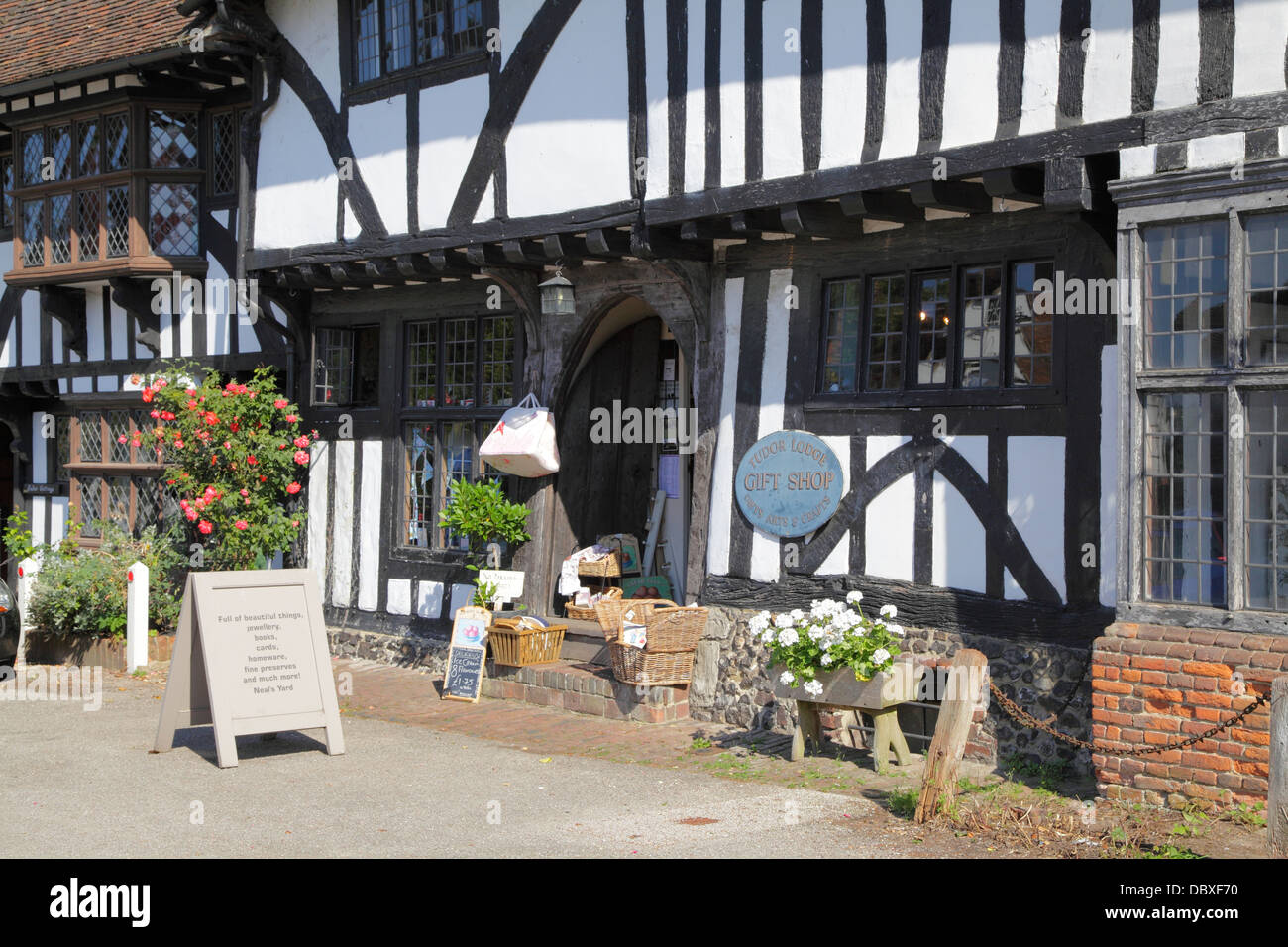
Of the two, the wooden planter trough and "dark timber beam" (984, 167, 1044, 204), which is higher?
"dark timber beam" (984, 167, 1044, 204)

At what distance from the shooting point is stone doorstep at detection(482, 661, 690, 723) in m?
9.91

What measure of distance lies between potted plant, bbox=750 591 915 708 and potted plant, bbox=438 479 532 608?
3.56 meters

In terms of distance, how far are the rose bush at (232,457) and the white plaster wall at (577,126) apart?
3.93m

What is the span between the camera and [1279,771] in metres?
5.60

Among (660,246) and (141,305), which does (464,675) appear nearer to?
(660,246)

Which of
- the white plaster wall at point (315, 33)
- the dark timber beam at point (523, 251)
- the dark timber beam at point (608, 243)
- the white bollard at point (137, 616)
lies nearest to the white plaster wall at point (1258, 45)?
the dark timber beam at point (608, 243)

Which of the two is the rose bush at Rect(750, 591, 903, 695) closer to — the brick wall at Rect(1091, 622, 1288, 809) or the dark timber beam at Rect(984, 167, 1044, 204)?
the brick wall at Rect(1091, 622, 1288, 809)

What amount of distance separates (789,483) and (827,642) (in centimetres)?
174

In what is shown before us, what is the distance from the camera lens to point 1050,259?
842cm

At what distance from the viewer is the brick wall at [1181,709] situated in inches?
267

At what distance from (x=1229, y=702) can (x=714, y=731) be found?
382cm

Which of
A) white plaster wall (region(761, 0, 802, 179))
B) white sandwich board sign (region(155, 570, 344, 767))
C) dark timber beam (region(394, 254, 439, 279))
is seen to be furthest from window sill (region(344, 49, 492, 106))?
white sandwich board sign (region(155, 570, 344, 767))

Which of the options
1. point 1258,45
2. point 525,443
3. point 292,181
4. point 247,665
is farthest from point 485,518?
point 1258,45

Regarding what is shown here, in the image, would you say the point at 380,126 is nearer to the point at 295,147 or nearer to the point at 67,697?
the point at 295,147
